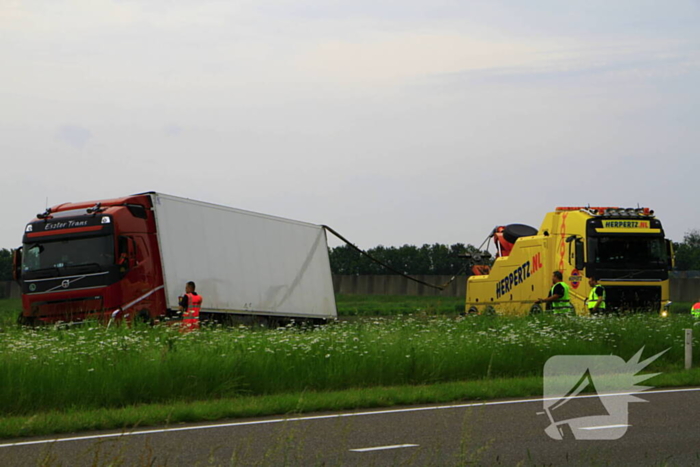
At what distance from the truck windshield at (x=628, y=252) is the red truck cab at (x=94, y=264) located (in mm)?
10714

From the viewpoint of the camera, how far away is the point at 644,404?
1241cm

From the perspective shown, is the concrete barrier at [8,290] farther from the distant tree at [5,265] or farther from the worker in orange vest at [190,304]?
the worker in orange vest at [190,304]

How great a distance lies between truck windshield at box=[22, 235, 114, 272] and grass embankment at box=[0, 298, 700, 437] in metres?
3.52

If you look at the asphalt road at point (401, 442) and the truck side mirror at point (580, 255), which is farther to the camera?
the truck side mirror at point (580, 255)

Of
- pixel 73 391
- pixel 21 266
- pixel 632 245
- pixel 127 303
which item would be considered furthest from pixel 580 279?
pixel 73 391

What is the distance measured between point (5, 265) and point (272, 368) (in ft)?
238

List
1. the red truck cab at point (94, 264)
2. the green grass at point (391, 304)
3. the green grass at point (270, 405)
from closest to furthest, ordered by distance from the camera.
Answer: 1. the green grass at point (270, 405)
2. the red truck cab at point (94, 264)
3. the green grass at point (391, 304)

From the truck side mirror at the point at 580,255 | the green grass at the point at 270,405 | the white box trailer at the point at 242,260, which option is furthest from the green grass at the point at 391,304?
the green grass at the point at 270,405

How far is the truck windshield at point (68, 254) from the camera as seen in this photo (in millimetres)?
21062

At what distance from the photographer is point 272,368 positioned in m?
14.0

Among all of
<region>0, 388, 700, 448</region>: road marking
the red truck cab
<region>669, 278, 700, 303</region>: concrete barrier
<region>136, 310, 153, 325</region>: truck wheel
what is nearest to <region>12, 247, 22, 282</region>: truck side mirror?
the red truck cab

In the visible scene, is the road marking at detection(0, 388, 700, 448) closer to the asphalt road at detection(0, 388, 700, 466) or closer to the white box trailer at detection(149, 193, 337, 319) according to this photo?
the asphalt road at detection(0, 388, 700, 466)

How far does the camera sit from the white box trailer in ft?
72.4

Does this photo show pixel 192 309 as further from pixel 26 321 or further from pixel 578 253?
pixel 578 253
